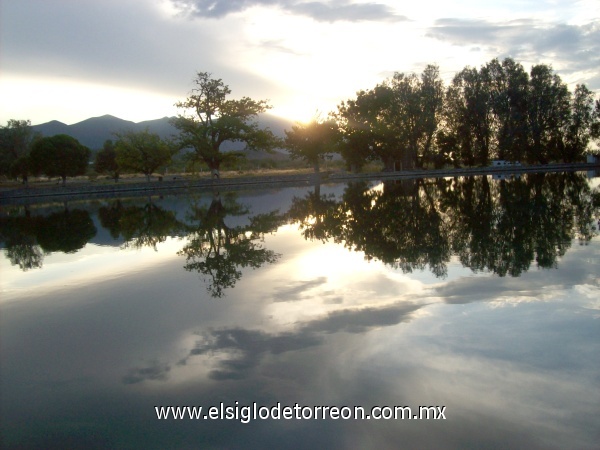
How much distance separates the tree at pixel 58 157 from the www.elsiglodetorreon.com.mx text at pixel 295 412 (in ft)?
184

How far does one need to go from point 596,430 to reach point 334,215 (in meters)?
15.3

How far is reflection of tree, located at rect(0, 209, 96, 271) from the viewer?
41.5ft

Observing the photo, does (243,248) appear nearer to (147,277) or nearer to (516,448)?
(147,277)

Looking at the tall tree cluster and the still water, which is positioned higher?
the tall tree cluster

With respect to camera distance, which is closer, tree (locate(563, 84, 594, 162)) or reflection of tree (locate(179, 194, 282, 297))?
reflection of tree (locate(179, 194, 282, 297))

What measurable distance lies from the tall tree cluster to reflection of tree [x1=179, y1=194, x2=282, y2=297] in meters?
50.9

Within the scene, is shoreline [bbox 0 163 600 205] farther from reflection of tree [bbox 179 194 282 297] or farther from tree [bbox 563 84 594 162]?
reflection of tree [bbox 179 194 282 297]

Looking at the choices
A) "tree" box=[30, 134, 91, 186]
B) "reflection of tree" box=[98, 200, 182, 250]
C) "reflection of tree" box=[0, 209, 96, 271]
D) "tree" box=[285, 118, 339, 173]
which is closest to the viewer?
"reflection of tree" box=[0, 209, 96, 271]

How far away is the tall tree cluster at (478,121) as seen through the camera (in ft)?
215

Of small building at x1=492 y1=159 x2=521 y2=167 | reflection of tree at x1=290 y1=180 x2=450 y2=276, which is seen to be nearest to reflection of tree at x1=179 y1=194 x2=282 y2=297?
reflection of tree at x1=290 y1=180 x2=450 y2=276

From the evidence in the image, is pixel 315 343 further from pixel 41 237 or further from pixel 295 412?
pixel 41 237

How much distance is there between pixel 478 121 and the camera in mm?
66562

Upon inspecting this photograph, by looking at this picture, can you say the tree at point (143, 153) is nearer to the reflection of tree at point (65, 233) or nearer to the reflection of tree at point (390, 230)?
the reflection of tree at point (65, 233)

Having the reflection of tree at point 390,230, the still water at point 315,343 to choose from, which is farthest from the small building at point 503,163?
the still water at point 315,343
